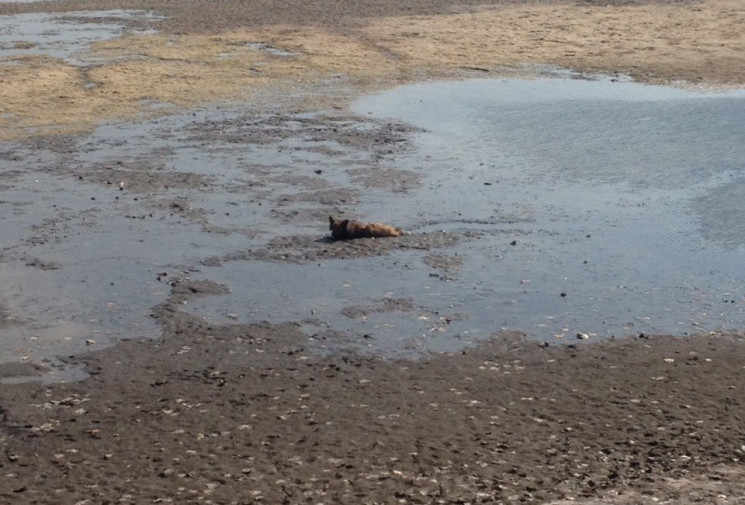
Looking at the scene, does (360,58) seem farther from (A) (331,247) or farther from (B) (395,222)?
(A) (331,247)

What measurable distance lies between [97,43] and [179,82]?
4676 millimetres

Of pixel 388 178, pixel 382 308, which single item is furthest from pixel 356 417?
pixel 388 178

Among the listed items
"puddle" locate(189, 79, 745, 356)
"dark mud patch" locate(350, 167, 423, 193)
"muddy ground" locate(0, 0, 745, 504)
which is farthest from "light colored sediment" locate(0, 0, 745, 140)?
"muddy ground" locate(0, 0, 745, 504)

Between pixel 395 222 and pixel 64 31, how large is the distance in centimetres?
1634

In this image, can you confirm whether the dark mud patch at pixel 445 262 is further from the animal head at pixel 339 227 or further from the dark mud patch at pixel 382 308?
the animal head at pixel 339 227

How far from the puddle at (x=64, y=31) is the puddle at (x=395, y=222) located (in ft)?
21.3

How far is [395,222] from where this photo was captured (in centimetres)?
1284

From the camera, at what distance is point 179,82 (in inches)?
820

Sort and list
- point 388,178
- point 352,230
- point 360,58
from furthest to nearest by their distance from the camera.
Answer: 1. point 360,58
2. point 388,178
3. point 352,230

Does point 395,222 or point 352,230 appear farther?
point 395,222

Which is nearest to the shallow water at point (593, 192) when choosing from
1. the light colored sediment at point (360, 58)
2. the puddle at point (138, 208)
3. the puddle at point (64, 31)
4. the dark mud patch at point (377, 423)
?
the dark mud patch at point (377, 423)

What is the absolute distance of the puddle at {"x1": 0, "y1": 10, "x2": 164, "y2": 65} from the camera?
23578 mm

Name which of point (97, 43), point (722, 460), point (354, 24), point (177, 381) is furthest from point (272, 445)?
point (354, 24)

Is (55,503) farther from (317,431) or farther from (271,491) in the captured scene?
(317,431)
